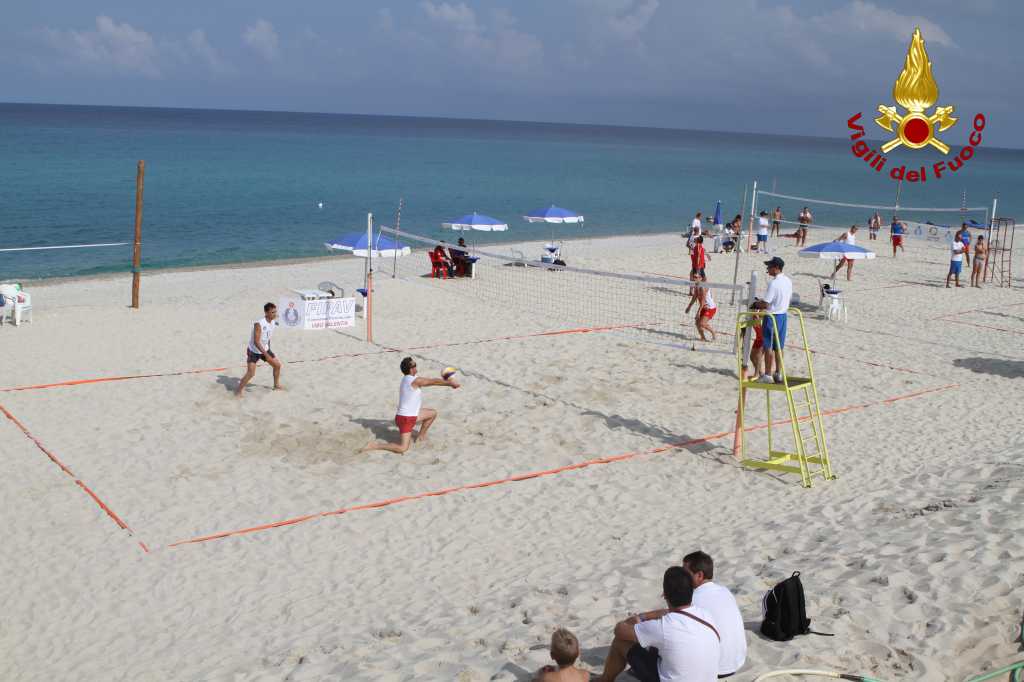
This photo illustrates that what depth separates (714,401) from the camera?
1149 cm

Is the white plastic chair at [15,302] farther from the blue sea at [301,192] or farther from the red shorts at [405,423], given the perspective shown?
the blue sea at [301,192]

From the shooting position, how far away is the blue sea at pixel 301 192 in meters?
34.8

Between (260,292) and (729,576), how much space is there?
574 inches

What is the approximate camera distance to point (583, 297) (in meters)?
19.2

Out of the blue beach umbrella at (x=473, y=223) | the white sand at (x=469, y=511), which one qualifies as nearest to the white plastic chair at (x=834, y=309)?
the white sand at (x=469, y=511)

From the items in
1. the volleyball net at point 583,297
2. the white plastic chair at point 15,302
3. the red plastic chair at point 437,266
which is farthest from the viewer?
the red plastic chair at point 437,266

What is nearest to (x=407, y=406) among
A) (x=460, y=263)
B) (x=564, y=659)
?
(x=564, y=659)

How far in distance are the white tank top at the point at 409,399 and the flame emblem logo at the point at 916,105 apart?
894 cm

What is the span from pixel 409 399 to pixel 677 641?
17.4 ft

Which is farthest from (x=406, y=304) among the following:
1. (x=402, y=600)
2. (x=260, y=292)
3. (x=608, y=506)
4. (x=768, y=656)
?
(x=768, y=656)

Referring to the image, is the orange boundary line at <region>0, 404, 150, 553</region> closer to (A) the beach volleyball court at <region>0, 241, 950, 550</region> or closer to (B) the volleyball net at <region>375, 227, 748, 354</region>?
(A) the beach volleyball court at <region>0, 241, 950, 550</region>

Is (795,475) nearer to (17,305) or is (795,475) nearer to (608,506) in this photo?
(608,506)

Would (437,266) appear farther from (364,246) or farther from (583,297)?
(583,297)

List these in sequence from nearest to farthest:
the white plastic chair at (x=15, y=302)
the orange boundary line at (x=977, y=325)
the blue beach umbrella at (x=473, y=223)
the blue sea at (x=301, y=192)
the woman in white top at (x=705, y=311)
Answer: the woman in white top at (x=705, y=311), the white plastic chair at (x=15, y=302), the orange boundary line at (x=977, y=325), the blue beach umbrella at (x=473, y=223), the blue sea at (x=301, y=192)
